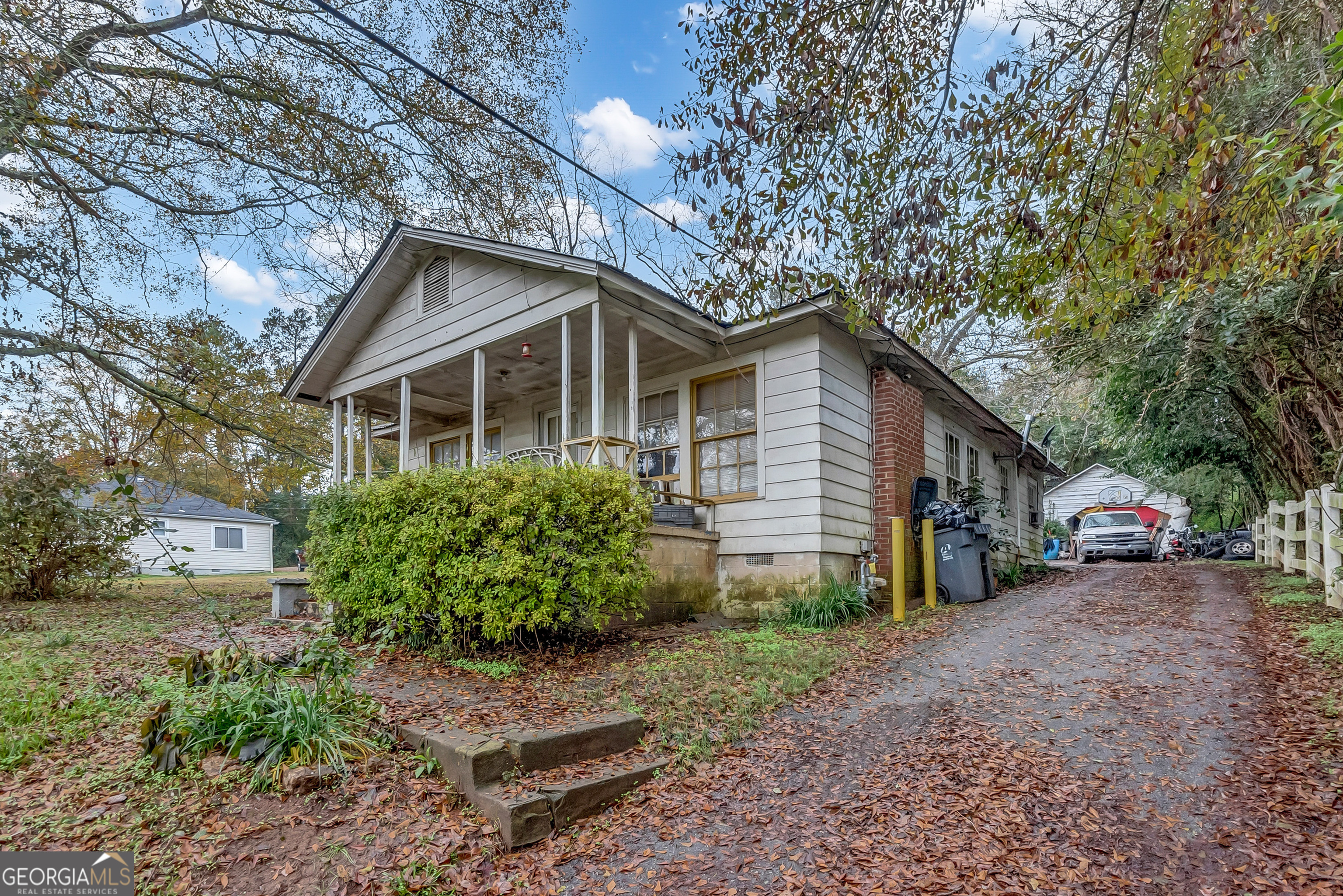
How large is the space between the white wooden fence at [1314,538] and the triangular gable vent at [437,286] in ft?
33.8

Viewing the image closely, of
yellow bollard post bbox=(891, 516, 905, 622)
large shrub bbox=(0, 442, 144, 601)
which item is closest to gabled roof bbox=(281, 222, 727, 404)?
yellow bollard post bbox=(891, 516, 905, 622)

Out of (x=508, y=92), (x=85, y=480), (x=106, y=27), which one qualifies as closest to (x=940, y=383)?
(x=508, y=92)

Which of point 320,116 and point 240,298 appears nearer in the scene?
point 320,116

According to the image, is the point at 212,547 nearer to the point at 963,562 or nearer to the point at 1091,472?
the point at 963,562

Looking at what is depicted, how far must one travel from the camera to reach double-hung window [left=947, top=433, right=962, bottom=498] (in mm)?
10953

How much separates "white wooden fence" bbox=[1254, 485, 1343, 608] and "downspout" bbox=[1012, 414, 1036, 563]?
4.08 meters

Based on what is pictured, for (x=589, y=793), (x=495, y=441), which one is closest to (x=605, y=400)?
(x=495, y=441)

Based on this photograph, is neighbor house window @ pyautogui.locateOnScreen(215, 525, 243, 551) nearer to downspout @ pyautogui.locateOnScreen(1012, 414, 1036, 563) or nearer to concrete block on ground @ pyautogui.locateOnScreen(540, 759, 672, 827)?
downspout @ pyautogui.locateOnScreen(1012, 414, 1036, 563)

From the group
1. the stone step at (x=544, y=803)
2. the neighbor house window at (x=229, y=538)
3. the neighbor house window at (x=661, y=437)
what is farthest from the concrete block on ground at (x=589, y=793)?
the neighbor house window at (x=229, y=538)

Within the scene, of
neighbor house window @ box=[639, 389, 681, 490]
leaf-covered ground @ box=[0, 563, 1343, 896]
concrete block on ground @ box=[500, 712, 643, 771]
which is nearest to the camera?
leaf-covered ground @ box=[0, 563, 1343, 896]

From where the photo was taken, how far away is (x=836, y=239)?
14.5ft

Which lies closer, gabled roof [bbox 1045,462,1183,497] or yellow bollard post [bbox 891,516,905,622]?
yellow bollard post [bbox 891,516,905,622]

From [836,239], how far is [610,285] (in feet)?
11.7

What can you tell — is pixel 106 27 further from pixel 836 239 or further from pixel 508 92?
pixel 836 239
